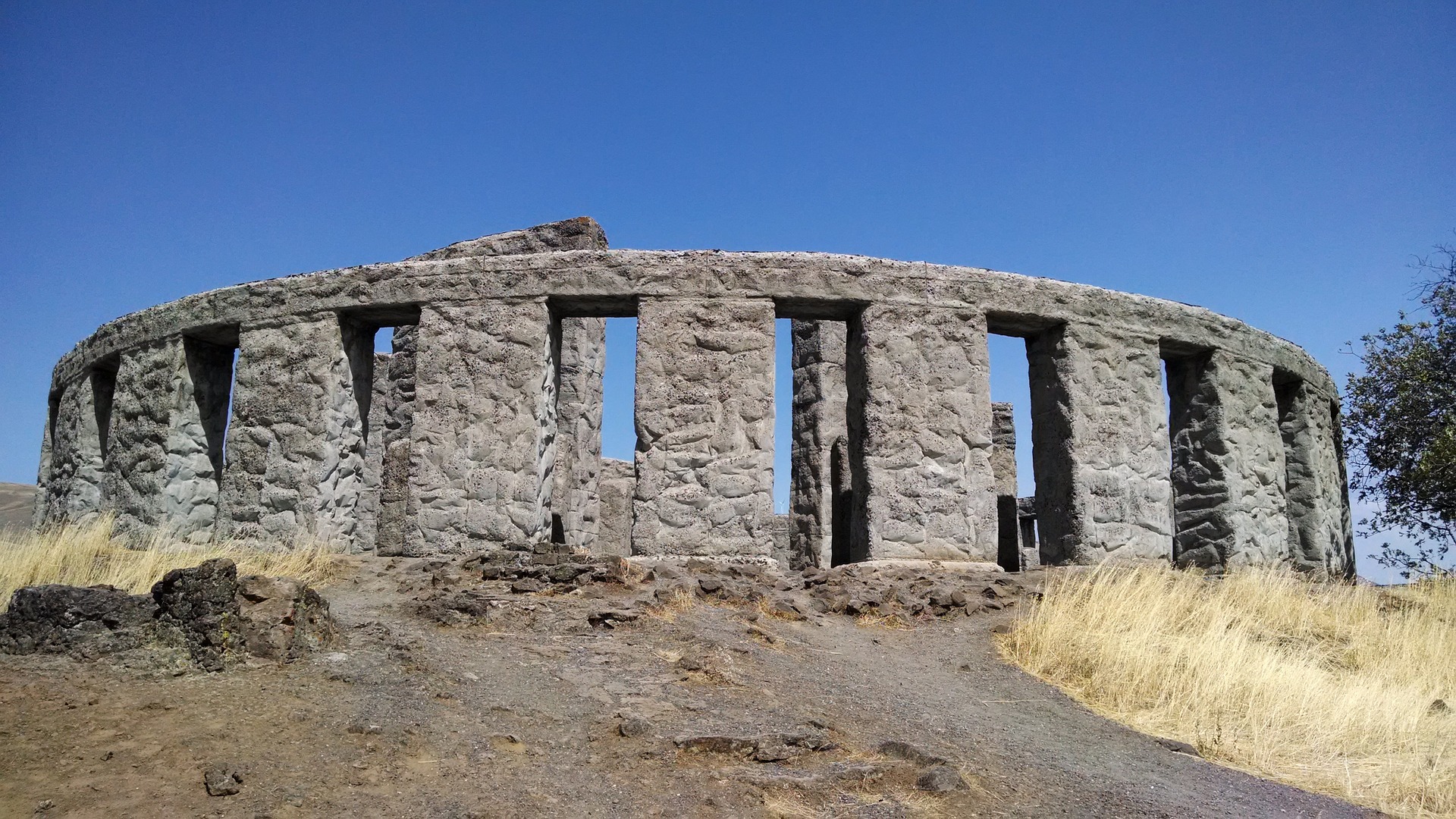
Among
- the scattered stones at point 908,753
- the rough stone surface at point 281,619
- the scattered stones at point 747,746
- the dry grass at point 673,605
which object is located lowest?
the scattered stones at point 908,753

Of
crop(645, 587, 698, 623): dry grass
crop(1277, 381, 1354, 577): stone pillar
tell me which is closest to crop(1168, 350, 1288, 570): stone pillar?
crop(1277, 381, 1354, 577): stone pillar

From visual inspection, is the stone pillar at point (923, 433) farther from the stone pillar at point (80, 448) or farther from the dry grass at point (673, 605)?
the stone pillar at point (80, 448)

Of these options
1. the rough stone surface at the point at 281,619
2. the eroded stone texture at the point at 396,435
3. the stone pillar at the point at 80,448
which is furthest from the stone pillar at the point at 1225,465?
the stone pillar at the point at 80,448

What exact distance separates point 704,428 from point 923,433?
1.80 m

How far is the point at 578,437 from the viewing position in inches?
436

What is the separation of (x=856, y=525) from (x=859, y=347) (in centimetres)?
149

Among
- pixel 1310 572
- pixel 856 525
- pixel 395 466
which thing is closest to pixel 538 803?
pixel 856 525

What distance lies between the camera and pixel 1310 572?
31.2ft

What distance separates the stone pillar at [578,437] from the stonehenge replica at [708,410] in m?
1.76

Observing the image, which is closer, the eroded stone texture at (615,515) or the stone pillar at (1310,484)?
the stone pillar at (1310,484)

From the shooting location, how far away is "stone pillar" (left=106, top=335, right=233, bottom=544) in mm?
8938

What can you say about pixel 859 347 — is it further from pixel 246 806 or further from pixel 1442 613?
pixel 246 806

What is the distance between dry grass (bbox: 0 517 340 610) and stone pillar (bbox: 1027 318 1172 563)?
19.6 feet

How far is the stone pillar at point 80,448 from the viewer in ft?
33.5
